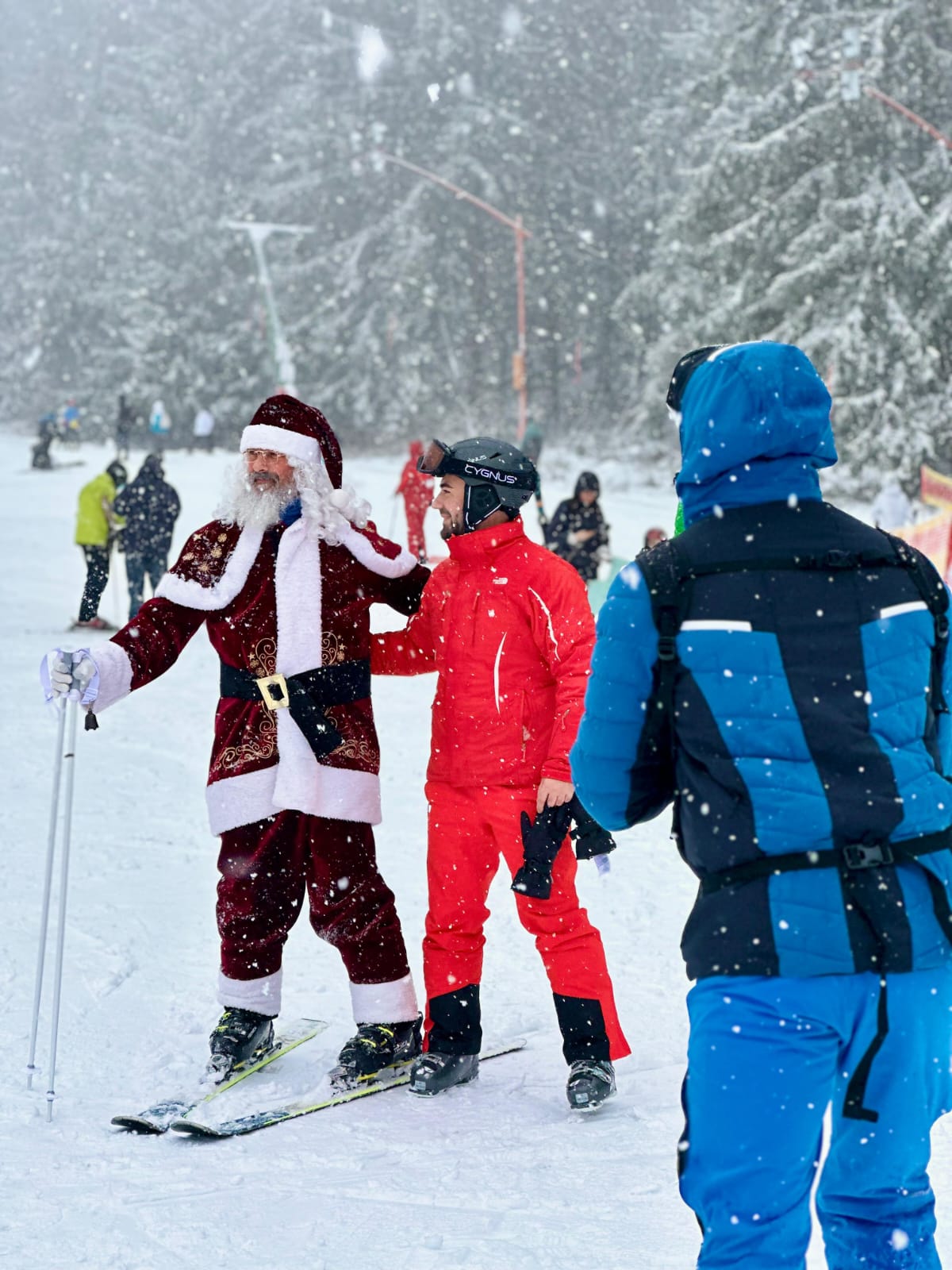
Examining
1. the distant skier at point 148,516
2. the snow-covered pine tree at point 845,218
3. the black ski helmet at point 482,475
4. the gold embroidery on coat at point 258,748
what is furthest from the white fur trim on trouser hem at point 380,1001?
the snow-covered pine tree at point 845,218

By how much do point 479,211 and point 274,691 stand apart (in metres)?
43.8

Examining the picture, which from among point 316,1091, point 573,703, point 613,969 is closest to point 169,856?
point 613,969

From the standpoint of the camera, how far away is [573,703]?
388 centimetres

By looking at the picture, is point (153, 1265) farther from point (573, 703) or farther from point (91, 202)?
point (91, 202)

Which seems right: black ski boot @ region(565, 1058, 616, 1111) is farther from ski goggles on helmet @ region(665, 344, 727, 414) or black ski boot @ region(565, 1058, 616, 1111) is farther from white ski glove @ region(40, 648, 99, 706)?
ski goggles on helmet @ region(665, 344, 727, 414)

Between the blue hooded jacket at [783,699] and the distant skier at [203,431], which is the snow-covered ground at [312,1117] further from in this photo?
the distant skier at [203,431]

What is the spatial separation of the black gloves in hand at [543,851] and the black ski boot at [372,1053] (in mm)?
731

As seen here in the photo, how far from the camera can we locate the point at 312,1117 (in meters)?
3.92

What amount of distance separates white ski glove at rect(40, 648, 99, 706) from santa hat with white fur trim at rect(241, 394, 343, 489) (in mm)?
766

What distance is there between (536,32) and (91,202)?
21.0 meters

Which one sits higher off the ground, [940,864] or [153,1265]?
[940,864]

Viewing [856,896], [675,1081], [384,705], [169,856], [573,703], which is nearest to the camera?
[856,896]

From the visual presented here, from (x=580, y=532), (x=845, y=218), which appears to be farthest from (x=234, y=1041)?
(x=845, y=218)

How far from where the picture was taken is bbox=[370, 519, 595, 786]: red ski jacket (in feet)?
13.0
